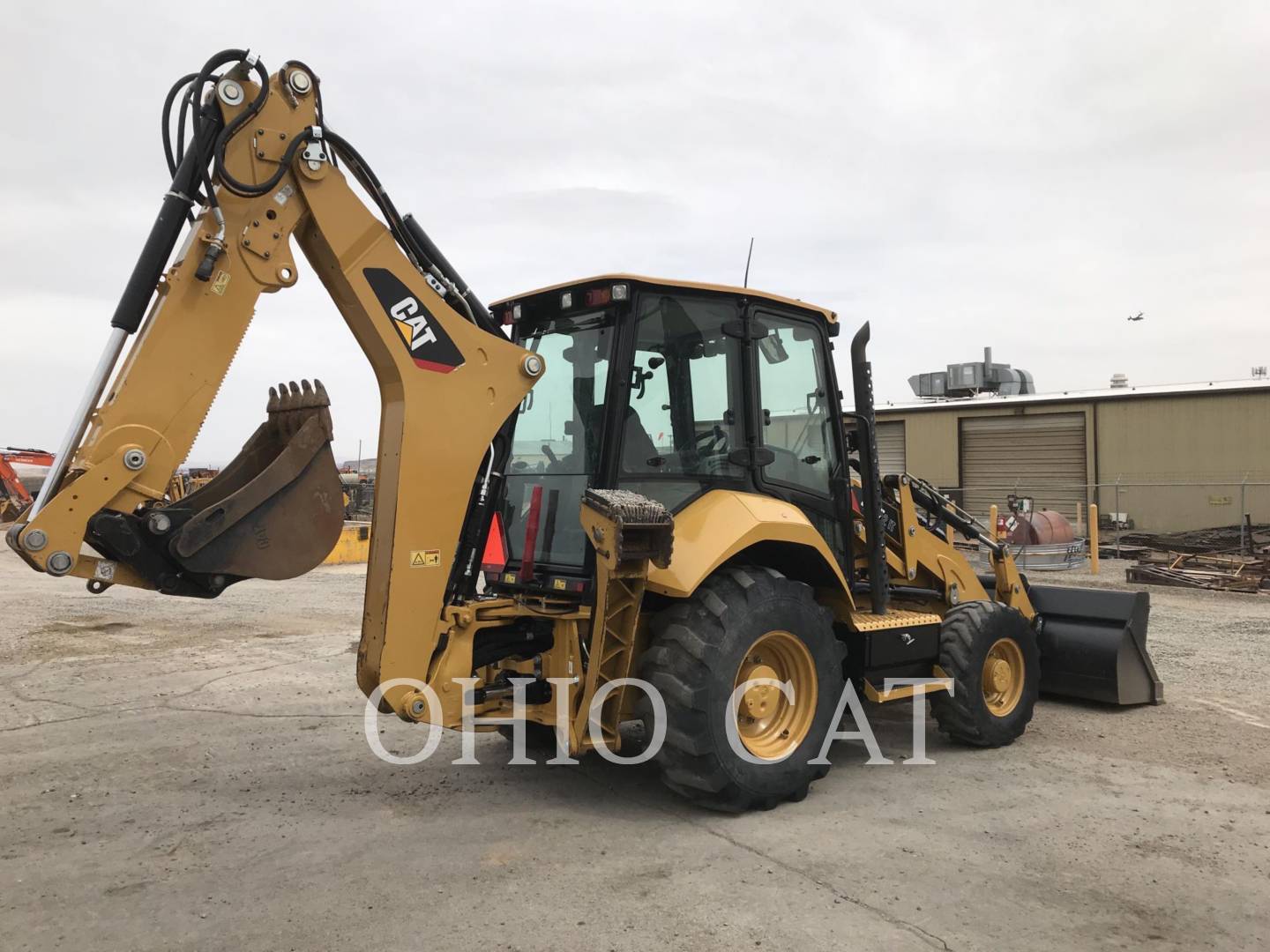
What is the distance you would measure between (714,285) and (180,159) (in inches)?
103

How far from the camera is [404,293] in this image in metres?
4.50

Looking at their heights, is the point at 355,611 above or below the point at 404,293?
below

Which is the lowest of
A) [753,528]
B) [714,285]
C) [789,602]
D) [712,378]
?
[789,602]

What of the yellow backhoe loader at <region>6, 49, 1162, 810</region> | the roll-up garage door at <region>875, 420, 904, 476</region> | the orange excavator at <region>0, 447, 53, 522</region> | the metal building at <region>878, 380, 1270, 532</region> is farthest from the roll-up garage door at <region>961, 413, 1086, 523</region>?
the orange excavator at <region>0, 447, 53, 522</region>

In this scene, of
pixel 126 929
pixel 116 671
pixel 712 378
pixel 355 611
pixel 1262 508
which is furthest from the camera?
pixel 1262 508

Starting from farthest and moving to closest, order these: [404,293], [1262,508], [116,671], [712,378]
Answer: [1262,508] < [116,671] < [712,378] < [404,293]

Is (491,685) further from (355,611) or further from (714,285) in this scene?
(355,611)

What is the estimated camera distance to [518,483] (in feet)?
17.7

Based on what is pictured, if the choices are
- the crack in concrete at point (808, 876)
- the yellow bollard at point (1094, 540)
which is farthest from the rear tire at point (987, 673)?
the yellow bollard at point (1094, 540)

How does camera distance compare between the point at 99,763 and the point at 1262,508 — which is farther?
the point at 1262,508

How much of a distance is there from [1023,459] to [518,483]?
72.9 feet

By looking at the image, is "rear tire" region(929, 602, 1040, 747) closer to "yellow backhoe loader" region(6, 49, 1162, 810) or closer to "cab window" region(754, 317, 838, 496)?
"yellow backhoe loader" region(6, 49, 1162, 810)

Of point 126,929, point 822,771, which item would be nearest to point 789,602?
point 822,771

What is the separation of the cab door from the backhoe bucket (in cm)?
228
